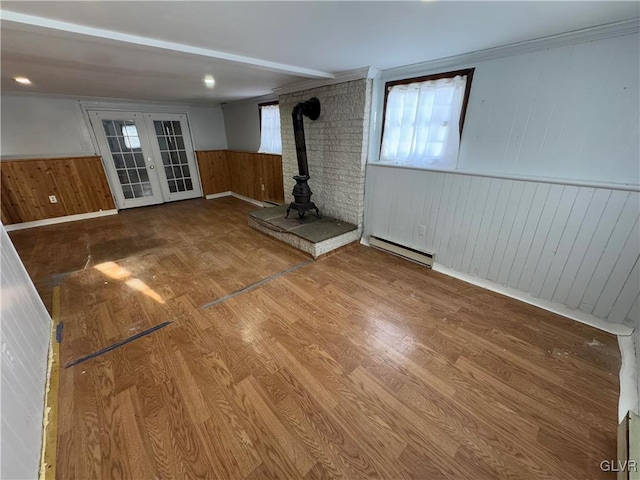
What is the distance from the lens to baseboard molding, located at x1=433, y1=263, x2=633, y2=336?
74.7 inches

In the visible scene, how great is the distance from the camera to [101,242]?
3.62 metres

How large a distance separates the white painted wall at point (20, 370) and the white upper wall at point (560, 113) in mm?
3370

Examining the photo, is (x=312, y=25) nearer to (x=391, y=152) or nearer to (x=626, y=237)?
(x=391, y=152)

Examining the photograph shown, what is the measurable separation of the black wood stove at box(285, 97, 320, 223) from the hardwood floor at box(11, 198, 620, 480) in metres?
1.27

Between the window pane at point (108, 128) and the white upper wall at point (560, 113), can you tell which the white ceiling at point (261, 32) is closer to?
the white upper wall at point (560, 113)

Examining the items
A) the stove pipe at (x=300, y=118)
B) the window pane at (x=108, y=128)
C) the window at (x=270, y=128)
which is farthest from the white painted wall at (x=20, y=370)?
the window pane at (x=108, y=128)

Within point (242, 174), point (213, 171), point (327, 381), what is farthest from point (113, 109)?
point (327, 381)

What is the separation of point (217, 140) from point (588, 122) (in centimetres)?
644

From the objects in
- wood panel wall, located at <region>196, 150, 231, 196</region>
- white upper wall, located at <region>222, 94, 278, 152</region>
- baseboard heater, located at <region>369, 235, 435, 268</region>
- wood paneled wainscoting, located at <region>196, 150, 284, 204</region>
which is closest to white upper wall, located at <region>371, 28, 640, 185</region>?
baseboard heater, located at <region>369, 235, 435, 268</region>

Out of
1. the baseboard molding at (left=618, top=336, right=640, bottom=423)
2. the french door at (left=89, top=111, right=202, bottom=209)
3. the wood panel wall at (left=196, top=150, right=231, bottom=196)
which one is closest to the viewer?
the baseboard molding at (left=618, top=336, right=640, bottom=423)

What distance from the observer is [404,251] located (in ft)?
9.92

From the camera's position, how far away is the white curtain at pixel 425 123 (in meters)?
2.38

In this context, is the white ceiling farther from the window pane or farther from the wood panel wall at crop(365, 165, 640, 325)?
the window pane

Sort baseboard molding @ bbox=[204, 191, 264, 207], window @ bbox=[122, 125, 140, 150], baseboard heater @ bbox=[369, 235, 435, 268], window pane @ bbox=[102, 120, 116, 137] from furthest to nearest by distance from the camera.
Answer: baseboard molding @ bbox=[204, 191, 264, 207], window @ bbox=[122, 125, 140, 150], window pane @ bbox=[102, 120, 116, 137], baseboard heater @ bbox=[369, 235, 435, 268]
